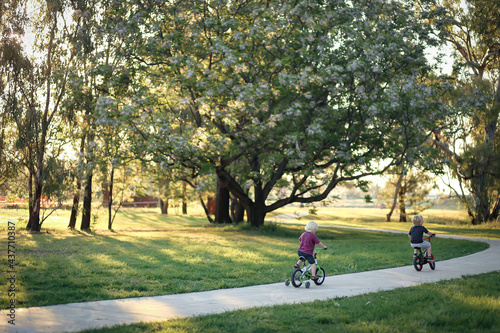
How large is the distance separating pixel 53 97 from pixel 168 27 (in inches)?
275

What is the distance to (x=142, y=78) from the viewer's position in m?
23.1

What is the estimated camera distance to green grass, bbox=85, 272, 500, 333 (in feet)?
21.2

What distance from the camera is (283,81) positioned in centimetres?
1945

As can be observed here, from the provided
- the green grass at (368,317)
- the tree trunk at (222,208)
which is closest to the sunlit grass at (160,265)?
the green grass at (368,317)

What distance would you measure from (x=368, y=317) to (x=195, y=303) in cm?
290

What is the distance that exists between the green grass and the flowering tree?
1174cm

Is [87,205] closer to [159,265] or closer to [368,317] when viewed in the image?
→ [159,265]

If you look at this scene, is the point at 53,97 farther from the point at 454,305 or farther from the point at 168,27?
the point at 454,305

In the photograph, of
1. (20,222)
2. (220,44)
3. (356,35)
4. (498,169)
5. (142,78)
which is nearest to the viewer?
(220,44)

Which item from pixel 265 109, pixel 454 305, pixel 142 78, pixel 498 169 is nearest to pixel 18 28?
pixel 142 78

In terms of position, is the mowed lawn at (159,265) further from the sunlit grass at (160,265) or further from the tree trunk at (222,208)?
the tree trunk at (222,208)

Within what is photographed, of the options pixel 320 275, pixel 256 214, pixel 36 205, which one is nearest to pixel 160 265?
pixel 320 275

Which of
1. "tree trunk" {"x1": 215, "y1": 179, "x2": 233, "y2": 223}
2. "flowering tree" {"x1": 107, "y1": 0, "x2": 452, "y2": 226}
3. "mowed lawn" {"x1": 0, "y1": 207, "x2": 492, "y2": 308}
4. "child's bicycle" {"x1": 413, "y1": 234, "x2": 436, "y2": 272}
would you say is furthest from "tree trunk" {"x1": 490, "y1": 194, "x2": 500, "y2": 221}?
"child's bicycle" {"x1": 413, "y1": 234, "x2": 436, "y2": 272}

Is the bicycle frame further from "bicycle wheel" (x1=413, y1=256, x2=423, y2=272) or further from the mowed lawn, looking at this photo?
"bicycle wheel" (x1=413, y1=256, x2=423, y2=272)
